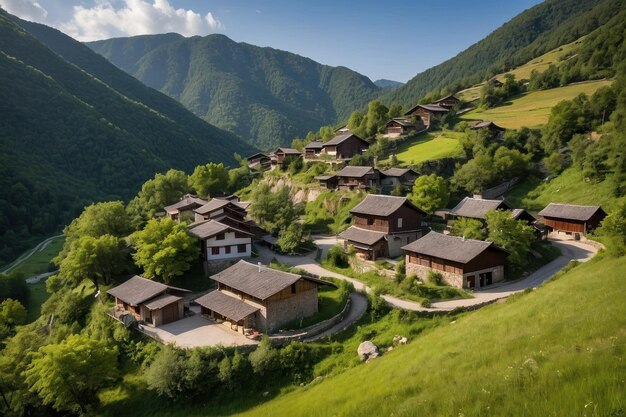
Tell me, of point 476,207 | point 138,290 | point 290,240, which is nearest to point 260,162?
point 290,240

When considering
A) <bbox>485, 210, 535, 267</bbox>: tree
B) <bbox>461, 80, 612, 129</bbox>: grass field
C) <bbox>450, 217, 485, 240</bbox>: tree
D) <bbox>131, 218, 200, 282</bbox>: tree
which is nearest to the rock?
<bbox>485, 210, 535, 267</bbox>: tree

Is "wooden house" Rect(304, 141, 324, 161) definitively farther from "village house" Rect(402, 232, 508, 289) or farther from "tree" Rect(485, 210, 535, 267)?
"tree" Rect(485, 210, 535, 267)

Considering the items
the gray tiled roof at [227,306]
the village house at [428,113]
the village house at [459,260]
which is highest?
the village house at [428,113]

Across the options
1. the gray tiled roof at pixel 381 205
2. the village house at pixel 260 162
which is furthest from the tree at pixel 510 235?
the village house at pixel 260 162

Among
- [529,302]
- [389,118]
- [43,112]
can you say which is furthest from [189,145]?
[529,302]

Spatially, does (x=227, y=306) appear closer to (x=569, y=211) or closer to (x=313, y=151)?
(x=569, y=211)

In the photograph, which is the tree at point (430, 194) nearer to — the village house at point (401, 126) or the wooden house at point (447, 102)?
the village house at point (401, 126)

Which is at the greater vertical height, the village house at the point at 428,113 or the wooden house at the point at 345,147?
the village house at the point at 428,113
